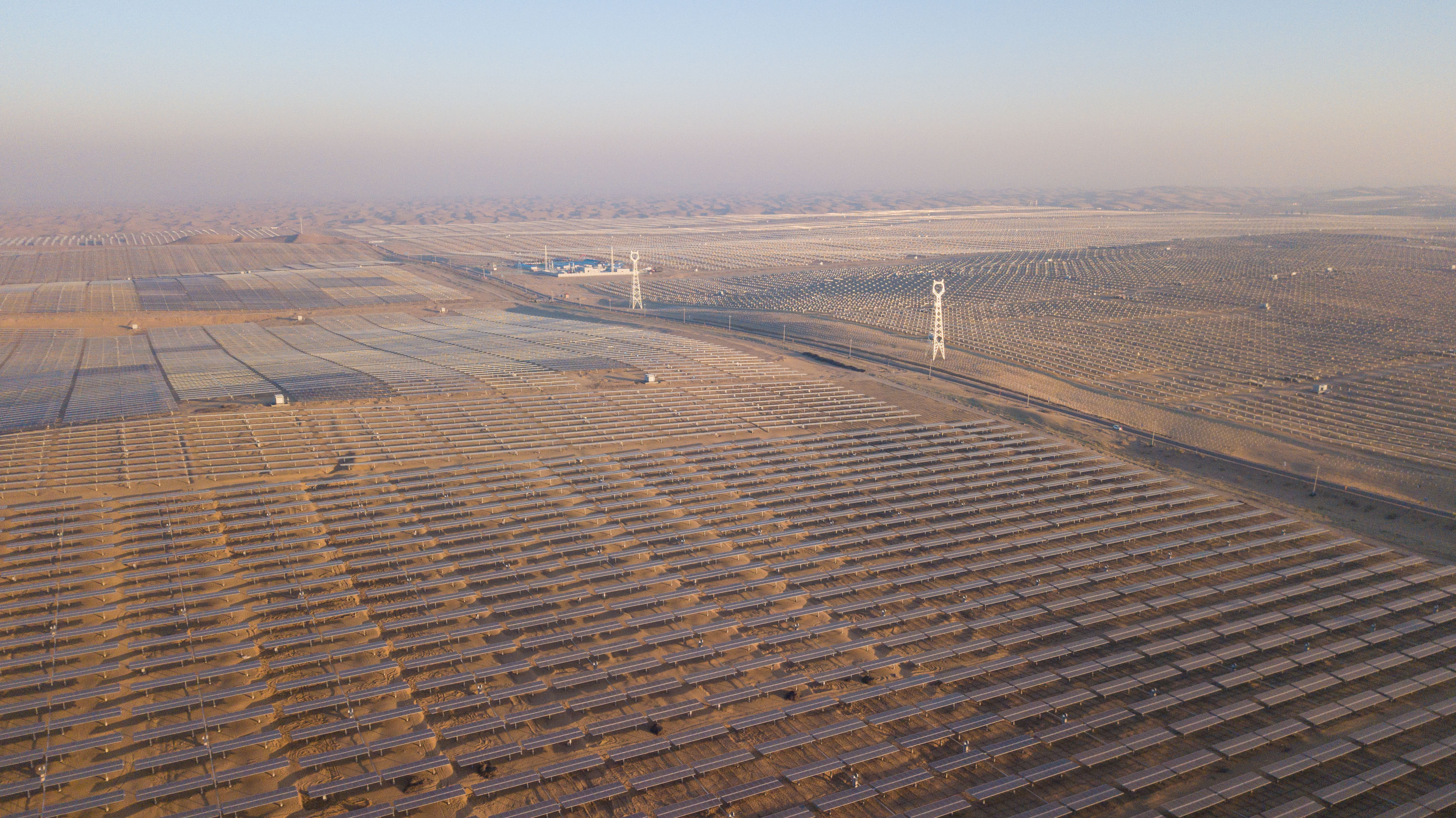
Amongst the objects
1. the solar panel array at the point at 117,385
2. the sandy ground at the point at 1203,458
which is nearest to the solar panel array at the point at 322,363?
the solar panel array at the point at 117,385

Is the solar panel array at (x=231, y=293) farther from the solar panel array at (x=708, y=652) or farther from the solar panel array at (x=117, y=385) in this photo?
the solar panel array at (x=708, y=652)

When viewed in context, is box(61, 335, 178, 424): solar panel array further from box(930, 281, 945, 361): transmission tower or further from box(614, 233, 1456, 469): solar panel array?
box(930, 281, 945, 361): transmission tower

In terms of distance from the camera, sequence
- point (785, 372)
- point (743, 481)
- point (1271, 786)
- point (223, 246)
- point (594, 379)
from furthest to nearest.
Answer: point (223, 246) → point (785, 372) → point (594, 379) → point (743, 481) → point (1271, 786)

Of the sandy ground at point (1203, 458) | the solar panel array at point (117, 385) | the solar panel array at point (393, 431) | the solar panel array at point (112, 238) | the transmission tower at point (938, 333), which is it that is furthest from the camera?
the solar panel array at point (112, 238)

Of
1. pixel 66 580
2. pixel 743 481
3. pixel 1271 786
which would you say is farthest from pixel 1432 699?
pixel 66 580

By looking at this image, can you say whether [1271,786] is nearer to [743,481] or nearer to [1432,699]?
[1432,699]

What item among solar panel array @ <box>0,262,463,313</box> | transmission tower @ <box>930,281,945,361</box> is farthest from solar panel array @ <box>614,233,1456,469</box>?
solar panel array @ <box>0,262,463,313</box>

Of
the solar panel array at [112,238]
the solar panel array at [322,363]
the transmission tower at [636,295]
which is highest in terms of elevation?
the solar panel array at [112,238]

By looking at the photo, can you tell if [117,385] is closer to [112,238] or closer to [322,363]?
[322,363]
